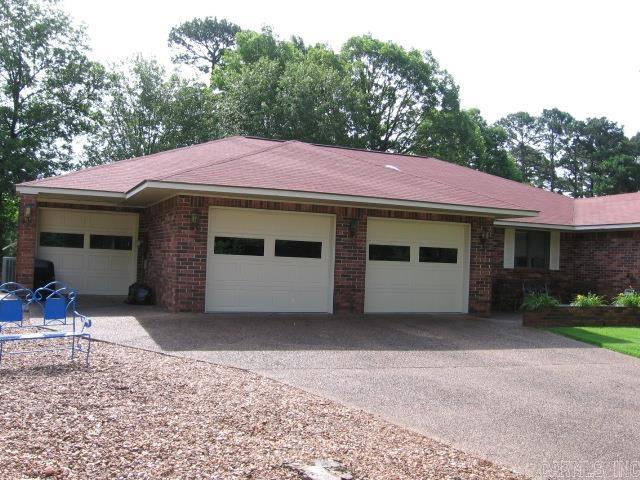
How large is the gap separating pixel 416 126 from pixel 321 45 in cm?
899

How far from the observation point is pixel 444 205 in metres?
13.8

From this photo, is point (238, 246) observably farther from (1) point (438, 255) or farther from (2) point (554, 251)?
(2) point (554, 251)

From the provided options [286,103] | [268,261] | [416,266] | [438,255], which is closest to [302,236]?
[268,261]

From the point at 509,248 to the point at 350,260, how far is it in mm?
6367

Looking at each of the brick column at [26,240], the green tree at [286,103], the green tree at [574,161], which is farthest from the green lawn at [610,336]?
the green tree at [574,161]

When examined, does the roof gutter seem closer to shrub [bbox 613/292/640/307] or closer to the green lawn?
the green lawn

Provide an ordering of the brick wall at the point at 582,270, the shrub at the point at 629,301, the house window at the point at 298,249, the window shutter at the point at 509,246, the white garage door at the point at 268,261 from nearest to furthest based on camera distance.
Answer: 1. the white garage door at the point at 268,261
2. the house window at the point at 298,249
3. the shrub at the point at 629,301
4. the brick wall at the point at 582,270
5. the window shutter at the point at 509,246

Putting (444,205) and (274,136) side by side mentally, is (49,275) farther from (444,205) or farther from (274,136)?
(274,136)

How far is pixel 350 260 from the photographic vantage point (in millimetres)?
14156

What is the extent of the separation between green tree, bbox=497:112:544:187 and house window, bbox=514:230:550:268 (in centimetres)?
4693

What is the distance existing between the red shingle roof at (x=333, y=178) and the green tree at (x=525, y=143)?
44.2 meters

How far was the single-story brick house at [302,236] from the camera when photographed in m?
13.1

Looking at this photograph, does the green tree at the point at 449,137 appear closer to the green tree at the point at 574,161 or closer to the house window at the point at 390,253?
the green tree at the point at 574,161

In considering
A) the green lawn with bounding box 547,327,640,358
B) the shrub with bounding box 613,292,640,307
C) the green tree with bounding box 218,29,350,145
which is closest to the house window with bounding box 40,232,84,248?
the green lawn with bounding box 547,327,640,358
